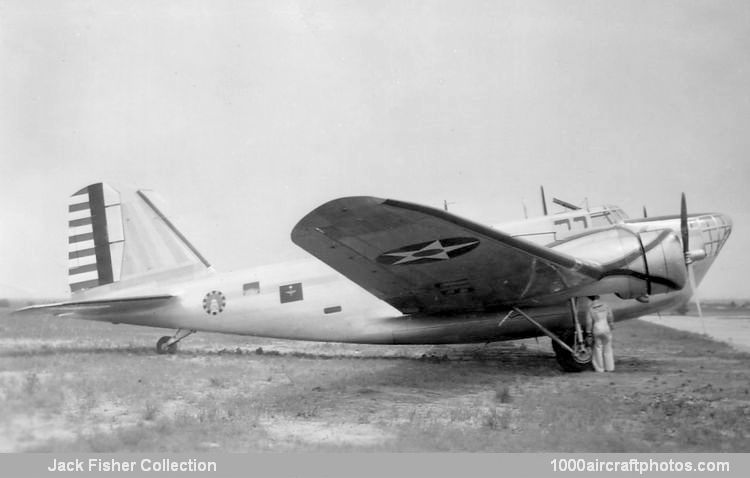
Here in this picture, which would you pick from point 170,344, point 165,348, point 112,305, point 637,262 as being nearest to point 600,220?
point 637,262

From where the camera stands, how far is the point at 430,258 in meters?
6.04

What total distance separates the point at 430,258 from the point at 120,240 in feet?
18.7

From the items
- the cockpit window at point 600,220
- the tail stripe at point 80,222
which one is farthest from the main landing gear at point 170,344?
the cockpit window at point 600,220

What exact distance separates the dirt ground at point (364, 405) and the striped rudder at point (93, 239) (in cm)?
129

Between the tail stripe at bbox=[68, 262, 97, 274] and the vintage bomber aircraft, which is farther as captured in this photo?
the tail stripe at bbox=[68, 262, 97, 274]

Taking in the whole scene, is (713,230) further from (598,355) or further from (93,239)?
(93,239)

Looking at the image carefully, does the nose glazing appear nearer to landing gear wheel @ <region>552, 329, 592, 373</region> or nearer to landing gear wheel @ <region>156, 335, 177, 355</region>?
landing gear wheel @ <region>552, 329, 592, 373</region>

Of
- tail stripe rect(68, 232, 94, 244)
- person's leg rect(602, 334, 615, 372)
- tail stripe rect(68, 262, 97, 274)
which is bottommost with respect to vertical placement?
person's leg rect(602, 334, 615, 372)

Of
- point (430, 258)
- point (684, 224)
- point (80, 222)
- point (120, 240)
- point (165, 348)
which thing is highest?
point (80, 222)

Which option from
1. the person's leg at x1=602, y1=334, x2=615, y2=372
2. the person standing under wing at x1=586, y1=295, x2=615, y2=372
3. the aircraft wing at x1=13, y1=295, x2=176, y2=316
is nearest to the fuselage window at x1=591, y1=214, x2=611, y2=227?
the person standing under wing at x1=586, y1=295, x2=615, y2=372

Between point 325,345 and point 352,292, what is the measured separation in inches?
134

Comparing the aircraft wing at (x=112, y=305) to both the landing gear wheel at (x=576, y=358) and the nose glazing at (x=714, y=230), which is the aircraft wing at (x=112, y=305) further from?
the nose glazing at (x=714, y=230)

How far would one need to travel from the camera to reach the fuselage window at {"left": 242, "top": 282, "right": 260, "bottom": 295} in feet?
28.2

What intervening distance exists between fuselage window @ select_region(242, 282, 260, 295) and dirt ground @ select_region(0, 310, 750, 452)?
3.41 feet
